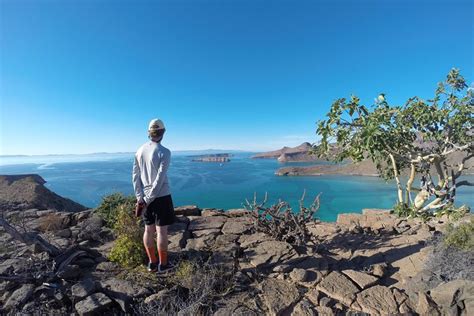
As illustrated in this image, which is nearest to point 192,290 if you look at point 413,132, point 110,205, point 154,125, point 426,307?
point 154,125

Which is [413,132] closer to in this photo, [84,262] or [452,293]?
[452,293]

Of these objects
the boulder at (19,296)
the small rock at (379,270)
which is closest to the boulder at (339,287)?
the small rock at (379,270)

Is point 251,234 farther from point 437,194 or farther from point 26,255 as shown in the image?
point 437,194

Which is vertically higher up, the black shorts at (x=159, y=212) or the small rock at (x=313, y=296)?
the black shorts at (x=159, y=212)

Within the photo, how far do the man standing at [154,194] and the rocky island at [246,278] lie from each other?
0.97 feet

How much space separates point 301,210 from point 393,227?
2.01 metres

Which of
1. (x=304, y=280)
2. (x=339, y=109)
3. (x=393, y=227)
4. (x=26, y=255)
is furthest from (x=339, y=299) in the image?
(x=26, y=255)

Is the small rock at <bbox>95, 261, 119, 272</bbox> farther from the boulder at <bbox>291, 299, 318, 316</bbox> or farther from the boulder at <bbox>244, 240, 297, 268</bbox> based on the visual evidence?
the boulder at <bbox>291, 299, 318, 316</bbox>

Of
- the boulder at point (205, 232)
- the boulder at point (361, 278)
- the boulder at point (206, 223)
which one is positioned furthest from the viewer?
the boulder at point (206, 223)

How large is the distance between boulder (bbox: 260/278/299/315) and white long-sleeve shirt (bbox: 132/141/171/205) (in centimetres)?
150

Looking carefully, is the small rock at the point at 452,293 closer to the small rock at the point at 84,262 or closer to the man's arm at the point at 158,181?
the man's arm at the point at 158,181

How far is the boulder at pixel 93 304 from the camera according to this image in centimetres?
224

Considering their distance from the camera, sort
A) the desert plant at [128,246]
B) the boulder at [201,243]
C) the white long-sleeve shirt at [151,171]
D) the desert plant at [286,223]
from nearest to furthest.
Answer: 1. the white long-sleeve shirt at [151,171]
2. the desert plant at [128,246]
3. the boulder at [201,243]
4. the desert plant at [286,223]

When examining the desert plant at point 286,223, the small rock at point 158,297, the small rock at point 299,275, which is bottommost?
the small rock at point 299,275
